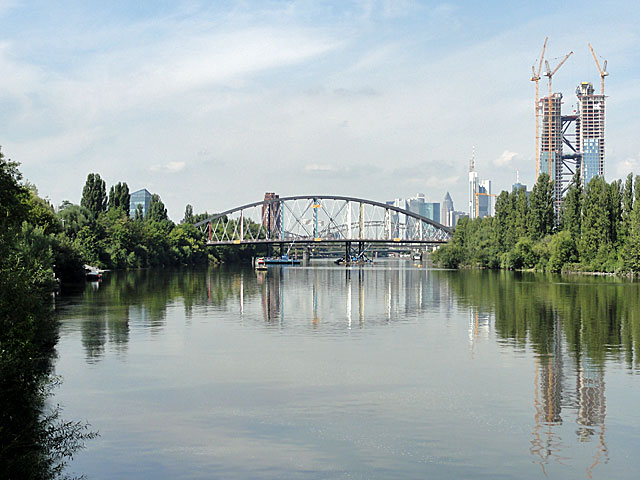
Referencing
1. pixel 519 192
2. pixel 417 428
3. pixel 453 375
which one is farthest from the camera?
pixel 519 192

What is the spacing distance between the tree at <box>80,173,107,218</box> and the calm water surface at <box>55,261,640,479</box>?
257ft

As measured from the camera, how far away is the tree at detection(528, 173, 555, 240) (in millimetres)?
114375

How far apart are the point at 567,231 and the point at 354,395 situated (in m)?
91.0

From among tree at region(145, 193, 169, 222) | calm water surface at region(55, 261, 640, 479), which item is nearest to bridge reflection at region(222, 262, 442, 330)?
calm water surface at region(55, 261, 640, 479)

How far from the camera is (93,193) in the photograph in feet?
384

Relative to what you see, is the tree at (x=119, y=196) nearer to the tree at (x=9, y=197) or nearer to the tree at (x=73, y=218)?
the tree at (x=73, y=218)

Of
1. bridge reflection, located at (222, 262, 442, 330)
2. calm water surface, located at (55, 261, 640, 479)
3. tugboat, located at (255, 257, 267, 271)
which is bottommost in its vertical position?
calm water surface, located at (55, 261, 640, 479)

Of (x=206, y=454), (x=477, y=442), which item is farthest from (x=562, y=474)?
(x=206, y=454)

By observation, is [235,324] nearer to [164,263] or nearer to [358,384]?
[358,384]

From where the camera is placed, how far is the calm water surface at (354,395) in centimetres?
1502

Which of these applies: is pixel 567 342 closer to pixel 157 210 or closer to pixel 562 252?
pixel 562 252

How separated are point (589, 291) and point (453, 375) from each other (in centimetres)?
4338

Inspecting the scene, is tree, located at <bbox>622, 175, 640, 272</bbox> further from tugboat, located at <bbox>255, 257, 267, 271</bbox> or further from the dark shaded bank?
the dark shaded bank

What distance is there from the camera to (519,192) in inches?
4788
